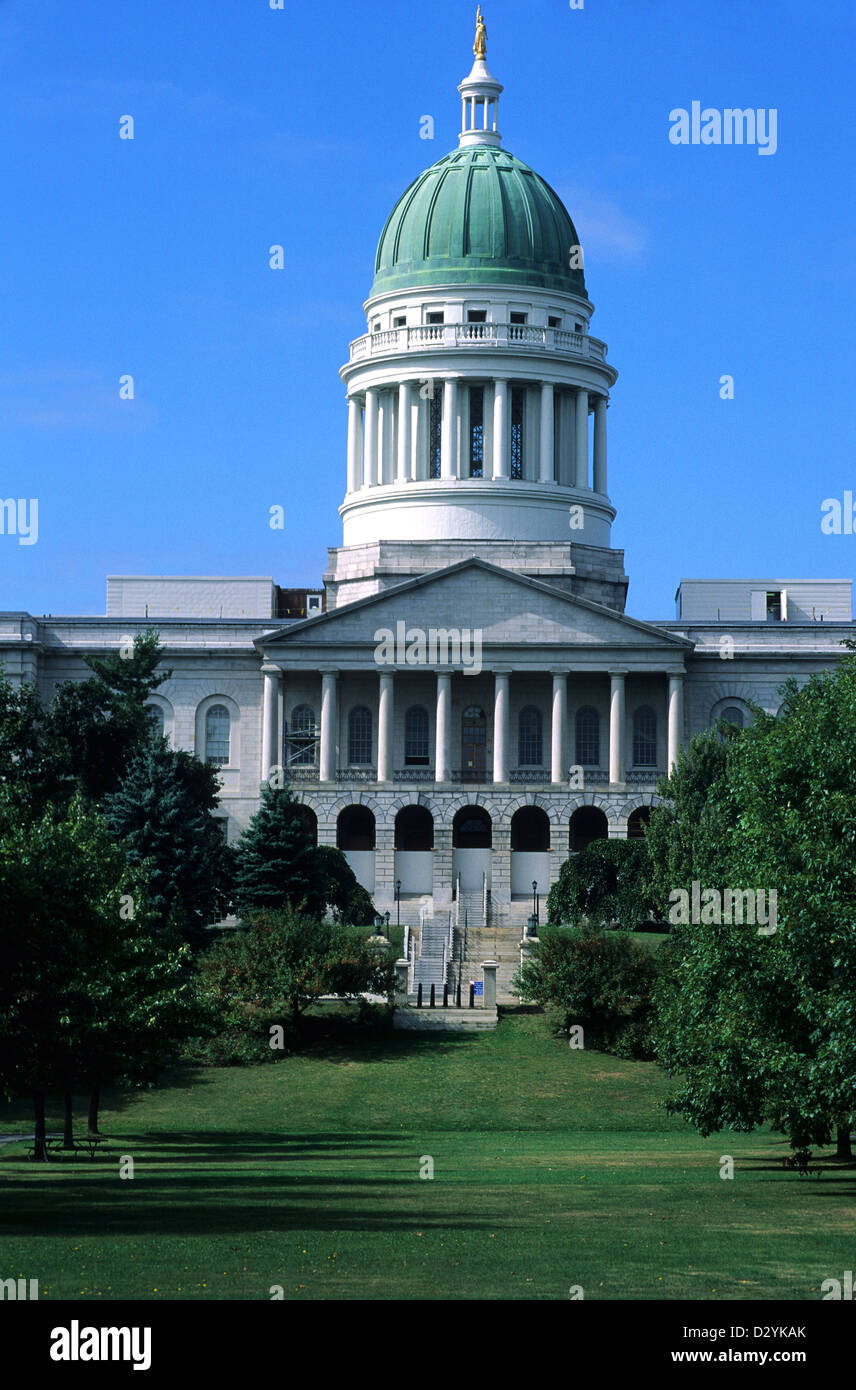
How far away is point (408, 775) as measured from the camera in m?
87.6

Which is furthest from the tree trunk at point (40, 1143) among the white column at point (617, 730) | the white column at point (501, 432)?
the white column at point (501, 432)

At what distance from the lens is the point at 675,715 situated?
284 ft

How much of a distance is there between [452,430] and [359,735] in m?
17.7

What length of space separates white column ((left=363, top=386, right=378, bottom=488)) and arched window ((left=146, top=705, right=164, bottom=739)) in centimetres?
1728

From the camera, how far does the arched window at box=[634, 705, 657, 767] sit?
Answer: 8894 cm

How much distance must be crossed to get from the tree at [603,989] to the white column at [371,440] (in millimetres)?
47678

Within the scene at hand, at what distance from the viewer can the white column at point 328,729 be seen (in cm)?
8638

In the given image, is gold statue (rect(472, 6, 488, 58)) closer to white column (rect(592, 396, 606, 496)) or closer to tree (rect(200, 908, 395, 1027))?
white column (rect(592, 396, 606, 496))

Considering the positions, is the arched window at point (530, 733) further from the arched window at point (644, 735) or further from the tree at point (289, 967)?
the tree at point (289, 967)

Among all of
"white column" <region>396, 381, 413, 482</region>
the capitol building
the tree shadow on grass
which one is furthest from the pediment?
the tree shadow on grass

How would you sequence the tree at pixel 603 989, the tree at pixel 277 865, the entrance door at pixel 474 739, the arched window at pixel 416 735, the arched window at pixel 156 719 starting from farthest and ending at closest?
the entrance door at pixel 474 739, the arched window at pixel 416 735, the arched window at pixel 156 719, the tree at pixel 277 865, the tree at pixel 603 989

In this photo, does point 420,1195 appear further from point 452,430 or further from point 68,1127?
point 452,430
